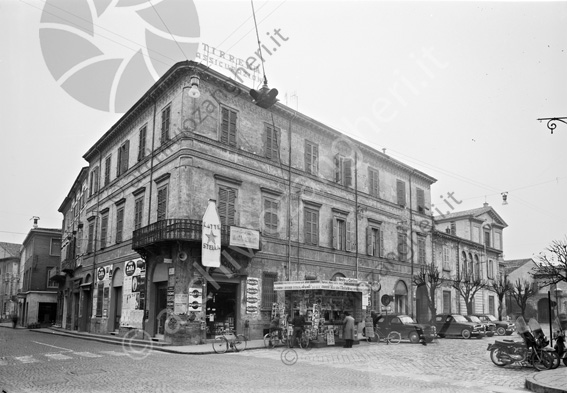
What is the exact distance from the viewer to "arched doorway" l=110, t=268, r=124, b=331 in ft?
90.7

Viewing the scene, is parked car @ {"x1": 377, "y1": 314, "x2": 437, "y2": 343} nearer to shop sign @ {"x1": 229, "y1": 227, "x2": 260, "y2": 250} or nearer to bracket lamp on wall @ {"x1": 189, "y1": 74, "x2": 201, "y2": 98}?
shop sign @ {"x1": 229, "y1": 227, "x2": 260, "y2": 250}

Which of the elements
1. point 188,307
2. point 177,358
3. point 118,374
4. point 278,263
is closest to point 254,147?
point 278,263

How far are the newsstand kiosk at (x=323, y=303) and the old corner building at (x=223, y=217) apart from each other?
0.10 m

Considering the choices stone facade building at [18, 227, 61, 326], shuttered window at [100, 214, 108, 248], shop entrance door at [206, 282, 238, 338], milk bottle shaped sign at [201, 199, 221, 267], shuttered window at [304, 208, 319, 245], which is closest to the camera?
milk bottle shaped sign at [201, 199, 221, 267]

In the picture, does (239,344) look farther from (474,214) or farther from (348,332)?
(474,214)

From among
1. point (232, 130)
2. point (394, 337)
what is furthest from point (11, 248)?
point (394, 337)

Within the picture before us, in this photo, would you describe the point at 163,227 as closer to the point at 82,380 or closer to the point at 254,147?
the point at 254,147

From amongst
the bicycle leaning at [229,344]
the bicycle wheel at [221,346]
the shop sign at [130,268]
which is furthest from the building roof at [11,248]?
the bicycle leaning at [229,344]

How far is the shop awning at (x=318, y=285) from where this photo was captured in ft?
75.0

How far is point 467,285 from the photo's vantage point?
137ft

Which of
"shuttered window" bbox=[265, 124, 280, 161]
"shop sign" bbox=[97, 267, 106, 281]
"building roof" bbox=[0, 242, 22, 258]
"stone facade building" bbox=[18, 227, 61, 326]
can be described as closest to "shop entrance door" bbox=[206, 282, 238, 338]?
"shuttered window" bbox=[265, 124, 280, 161]

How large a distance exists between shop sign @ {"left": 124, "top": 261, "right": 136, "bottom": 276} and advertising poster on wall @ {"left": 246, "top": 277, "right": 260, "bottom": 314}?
5919 millimetres

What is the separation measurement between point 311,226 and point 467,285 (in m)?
19.2

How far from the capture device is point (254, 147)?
26312 mm
